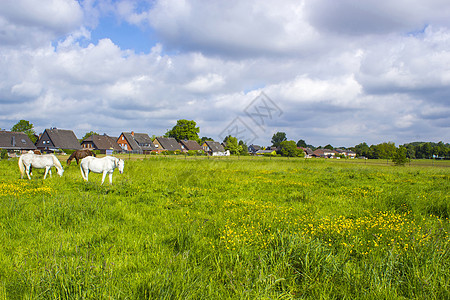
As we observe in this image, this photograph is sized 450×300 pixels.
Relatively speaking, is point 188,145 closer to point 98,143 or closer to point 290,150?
point 98,143

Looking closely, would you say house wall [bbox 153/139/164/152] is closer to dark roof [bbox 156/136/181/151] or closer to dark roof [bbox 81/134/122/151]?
dark roof [bbox 156/136/181/151]

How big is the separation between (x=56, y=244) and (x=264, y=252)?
3.85 metres

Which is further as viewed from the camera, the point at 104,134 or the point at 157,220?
the point at 104,134

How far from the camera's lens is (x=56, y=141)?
77.8 m

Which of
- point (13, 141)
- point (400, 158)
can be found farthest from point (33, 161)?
point (13, 141)

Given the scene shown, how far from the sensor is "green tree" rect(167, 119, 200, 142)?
11969 centimetres

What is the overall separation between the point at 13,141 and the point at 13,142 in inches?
14.5

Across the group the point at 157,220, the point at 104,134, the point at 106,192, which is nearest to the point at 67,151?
the point at 104,134

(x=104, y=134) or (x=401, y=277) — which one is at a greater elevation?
(x=104, y=134)

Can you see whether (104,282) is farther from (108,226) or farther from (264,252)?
(108,226)

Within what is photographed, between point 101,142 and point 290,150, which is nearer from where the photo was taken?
point 101,142

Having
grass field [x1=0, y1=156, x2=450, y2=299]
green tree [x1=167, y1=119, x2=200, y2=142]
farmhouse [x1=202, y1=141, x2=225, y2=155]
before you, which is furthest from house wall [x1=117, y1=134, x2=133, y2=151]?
grass field [x1=0, y1=156, x2=450, y2=299]

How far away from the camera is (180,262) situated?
3967 millimetres

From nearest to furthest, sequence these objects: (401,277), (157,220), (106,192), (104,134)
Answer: (401,277)
(157,220)
(106,192)
(104,134)
